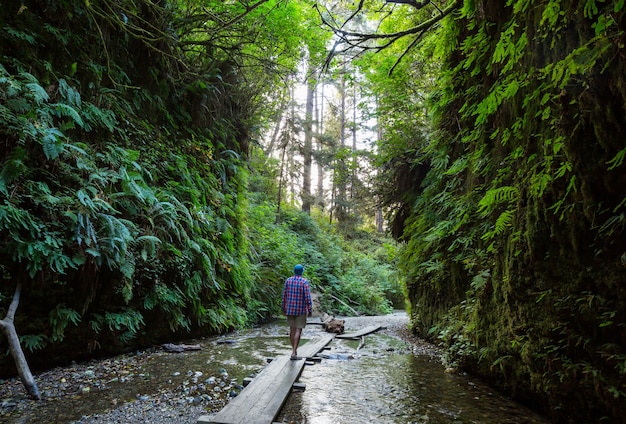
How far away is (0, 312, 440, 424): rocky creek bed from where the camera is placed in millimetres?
3549

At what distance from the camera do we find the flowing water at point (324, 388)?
371 centimetres

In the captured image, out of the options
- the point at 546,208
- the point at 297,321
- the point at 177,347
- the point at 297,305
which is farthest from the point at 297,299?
the point at 546,208

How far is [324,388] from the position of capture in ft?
15.6

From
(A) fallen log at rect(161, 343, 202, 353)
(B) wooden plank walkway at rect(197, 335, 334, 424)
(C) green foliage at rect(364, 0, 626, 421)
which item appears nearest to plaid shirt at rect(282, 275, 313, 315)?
(B) wooden plank walkway at rect(197, 335, 334, 424)

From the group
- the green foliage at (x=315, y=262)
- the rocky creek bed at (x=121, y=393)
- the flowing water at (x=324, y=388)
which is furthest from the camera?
the green foliage at (x=315, y=262)

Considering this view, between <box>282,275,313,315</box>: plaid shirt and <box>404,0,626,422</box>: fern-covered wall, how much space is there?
105 inches

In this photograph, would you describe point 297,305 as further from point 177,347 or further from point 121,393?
point 121,393

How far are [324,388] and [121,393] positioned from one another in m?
2.58

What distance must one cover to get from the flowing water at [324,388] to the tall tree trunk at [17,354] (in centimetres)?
23

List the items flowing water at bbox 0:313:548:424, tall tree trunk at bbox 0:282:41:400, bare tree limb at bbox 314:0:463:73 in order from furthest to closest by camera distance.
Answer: bare tree limb at bbox 314:0:463:73 → tall tree trunk at bbox 0:282:41:400 → flowing water at bbox 0:313:548:424

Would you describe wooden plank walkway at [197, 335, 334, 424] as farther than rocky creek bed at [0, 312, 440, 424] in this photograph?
No

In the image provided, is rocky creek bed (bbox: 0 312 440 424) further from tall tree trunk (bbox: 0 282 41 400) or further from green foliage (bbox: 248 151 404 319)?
green foliage (bbox: 248 151 404 319)

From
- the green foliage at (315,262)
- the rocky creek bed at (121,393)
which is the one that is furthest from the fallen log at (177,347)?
the green foliage at (315,262)

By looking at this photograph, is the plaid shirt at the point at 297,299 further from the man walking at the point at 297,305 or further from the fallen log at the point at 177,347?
the fallen log at the point at 177,347
